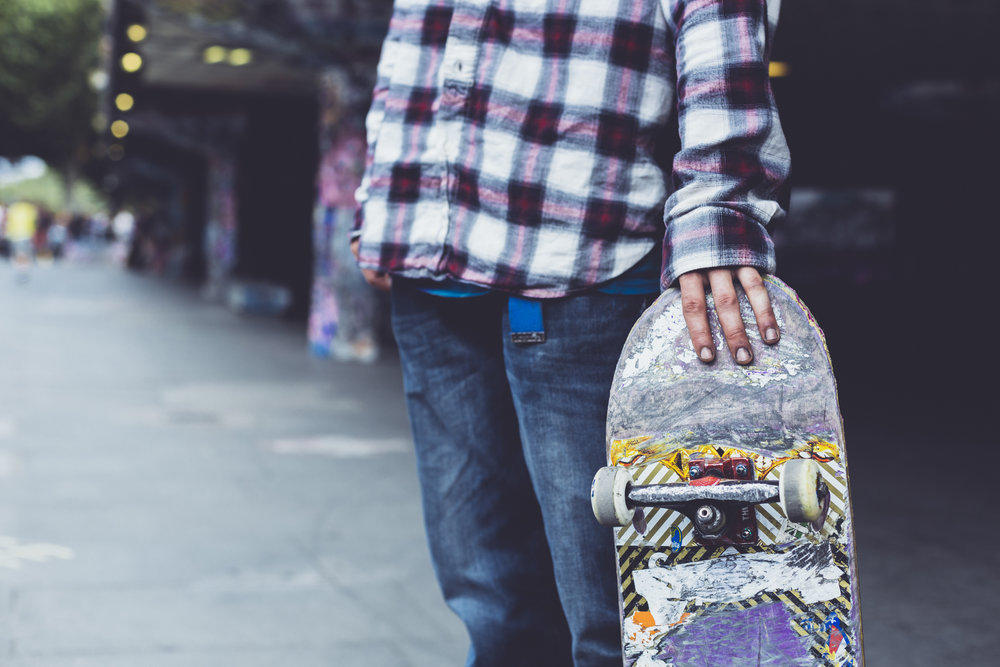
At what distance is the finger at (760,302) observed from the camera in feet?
5.14

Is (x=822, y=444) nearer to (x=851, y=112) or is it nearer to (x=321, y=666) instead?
(x=321, y=666)

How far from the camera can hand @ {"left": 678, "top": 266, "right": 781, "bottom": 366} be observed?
1.57 meters

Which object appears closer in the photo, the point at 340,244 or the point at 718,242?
the point at 718,242

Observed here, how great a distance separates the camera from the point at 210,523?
466 centimetres

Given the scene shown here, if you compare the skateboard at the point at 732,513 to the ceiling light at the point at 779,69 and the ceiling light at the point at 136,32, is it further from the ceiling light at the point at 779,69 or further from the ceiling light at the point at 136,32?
the ceiling light at the point at 779,69

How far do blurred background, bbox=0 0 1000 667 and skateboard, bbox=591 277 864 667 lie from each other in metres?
1.75

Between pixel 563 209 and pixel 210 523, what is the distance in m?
3.30

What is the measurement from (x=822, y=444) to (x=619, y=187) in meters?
0.54

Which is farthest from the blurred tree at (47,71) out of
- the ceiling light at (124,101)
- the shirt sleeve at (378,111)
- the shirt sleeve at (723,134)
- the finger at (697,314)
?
the finger at (697,314)

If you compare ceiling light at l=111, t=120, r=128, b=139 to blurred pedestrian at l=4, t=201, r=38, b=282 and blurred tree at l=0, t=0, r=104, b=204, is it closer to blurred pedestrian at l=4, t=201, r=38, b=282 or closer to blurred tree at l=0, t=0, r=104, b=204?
blurred pedestrian at l=4, t=201, r=38, b=282

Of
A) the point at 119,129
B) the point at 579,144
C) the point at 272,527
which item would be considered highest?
the point at 579,144

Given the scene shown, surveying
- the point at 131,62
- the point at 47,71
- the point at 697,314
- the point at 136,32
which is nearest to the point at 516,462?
the point at 697,314

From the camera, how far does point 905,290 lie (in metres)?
16.1

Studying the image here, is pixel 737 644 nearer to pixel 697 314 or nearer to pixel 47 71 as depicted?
pixel 697 314
